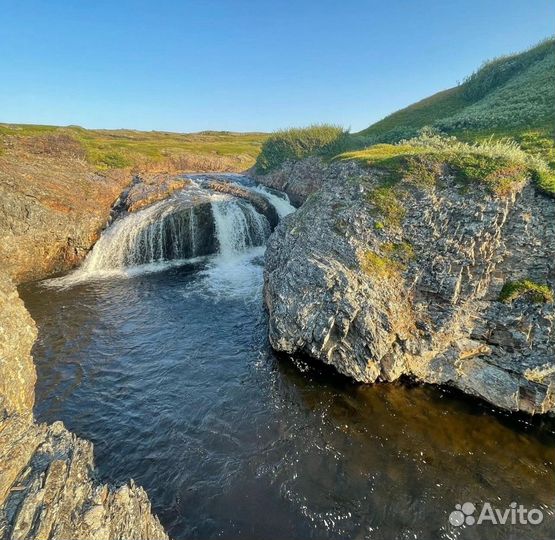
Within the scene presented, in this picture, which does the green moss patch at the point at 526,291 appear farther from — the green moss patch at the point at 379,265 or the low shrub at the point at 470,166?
the low shrub at the point at 470,166

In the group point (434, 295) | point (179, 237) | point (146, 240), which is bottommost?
point (434, 295)

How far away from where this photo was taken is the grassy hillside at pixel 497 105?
26.2 metres

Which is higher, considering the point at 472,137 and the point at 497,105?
the point at 497,105

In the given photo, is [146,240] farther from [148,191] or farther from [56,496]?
[56,496]

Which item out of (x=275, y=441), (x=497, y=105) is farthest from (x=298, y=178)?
(x=275, y=441)

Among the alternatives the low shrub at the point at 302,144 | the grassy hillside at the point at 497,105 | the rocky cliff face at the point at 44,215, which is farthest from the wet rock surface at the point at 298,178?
the rocky cliff face at the point at 44,215

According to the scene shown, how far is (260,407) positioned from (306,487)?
3314mm

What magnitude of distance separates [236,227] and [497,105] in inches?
1046

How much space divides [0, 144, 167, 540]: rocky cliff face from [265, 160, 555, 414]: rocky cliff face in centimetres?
842

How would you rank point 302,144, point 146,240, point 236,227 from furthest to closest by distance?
point 302,144, point 236,227, point 146,240

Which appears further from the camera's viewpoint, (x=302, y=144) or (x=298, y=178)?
(x=302, y=144)

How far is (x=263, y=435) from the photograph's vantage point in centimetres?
1115

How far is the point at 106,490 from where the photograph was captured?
6.99 meters

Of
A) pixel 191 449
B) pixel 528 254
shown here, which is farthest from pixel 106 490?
pixel 528 254
